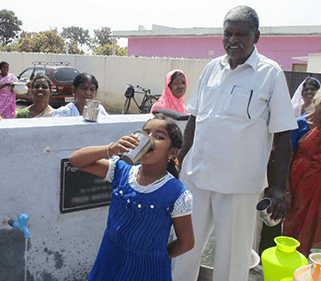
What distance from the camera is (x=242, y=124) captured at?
2242 millimetres

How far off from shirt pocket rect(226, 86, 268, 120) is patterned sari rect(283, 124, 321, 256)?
4.09ft

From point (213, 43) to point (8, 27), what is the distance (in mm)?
37340

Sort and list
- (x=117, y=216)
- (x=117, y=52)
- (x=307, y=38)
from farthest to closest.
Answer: (x=117, y=52) → (x=307, y=38) → (x=117, y=216)

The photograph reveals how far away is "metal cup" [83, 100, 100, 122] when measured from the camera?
260cm

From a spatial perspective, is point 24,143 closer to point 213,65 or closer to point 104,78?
point 213,65

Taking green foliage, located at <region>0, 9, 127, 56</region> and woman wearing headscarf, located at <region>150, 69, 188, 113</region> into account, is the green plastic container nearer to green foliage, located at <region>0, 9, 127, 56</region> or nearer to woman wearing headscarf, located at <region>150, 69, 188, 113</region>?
woman wearing headscarf, located at <region>150, 69, 188, 113</region>

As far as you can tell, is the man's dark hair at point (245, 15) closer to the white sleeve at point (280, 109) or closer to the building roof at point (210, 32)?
the white sleeve at point (280, 109)

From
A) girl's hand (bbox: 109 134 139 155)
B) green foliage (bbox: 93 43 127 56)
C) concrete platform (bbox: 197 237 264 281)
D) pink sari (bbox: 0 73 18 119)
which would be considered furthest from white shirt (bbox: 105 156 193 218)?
green foliage (bbox: 93 43 127 56)

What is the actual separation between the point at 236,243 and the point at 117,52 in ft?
140

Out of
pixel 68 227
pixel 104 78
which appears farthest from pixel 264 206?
pixel 104 78

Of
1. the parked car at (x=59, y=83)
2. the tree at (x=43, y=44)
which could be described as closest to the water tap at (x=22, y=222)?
the parked car at (x=59, y=83)

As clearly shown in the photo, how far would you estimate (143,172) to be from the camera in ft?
6.33

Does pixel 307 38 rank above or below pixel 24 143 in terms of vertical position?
above

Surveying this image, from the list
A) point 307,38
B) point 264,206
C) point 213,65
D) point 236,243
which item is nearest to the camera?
point 264,206
